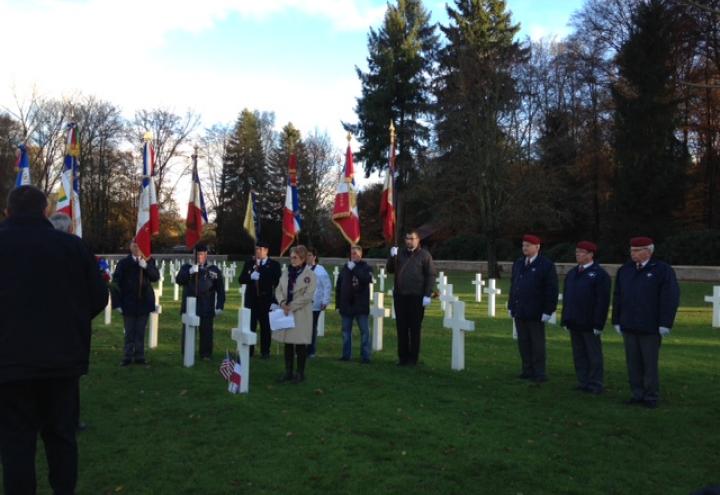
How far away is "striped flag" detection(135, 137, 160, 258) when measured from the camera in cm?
1058

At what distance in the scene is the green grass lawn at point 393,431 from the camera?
16.7 feet

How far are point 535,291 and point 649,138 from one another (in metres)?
28.9

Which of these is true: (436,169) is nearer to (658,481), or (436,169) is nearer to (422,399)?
(422,399)

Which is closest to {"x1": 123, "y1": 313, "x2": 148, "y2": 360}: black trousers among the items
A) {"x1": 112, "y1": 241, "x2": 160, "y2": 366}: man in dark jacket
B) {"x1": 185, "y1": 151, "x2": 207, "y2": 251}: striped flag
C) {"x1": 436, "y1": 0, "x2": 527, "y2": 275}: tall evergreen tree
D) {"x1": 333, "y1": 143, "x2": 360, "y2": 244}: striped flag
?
{"x1": 112, "y1": 241, "x2": 160, "y2": 366}: man in dark jacket

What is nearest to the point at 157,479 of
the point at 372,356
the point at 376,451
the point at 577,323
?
the point at 376,451

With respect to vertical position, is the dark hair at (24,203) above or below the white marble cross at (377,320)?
above

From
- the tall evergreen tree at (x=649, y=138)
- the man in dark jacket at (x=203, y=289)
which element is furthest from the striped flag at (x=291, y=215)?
the tall evergreen tree at (x=649, y=138)

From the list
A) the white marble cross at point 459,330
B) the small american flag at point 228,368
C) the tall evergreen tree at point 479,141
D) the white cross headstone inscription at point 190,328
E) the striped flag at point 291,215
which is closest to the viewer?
the small american flag at point 228,368

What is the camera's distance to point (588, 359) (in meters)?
8.48

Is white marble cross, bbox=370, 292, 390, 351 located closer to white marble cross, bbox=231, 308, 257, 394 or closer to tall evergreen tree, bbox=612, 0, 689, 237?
white marble cross, bbox=231, 308, 257, 394

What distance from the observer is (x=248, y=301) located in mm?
11242

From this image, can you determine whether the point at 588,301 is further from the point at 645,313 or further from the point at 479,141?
the point at 479,141

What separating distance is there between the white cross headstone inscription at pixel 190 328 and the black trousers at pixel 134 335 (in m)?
0.67

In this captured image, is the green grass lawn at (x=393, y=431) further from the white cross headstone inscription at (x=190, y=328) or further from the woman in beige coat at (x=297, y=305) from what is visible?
the woman in beige coat at (x=297, y=305)
